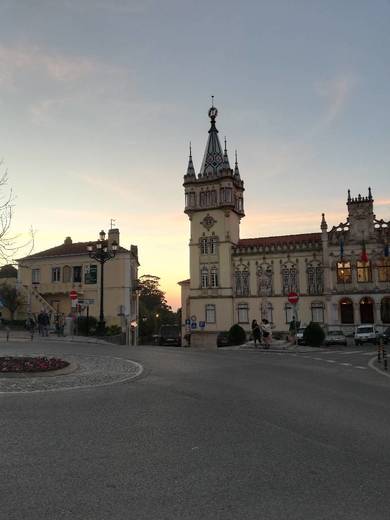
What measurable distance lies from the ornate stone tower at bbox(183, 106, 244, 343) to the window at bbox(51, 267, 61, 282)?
15286mm

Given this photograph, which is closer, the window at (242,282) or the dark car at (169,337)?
the dark car at (169,337)

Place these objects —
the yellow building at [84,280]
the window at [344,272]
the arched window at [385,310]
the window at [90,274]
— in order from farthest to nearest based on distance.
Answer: the window at [344,272] → the yellow building at [84,280] → the window at [90,274] → the arched window at [385,310]

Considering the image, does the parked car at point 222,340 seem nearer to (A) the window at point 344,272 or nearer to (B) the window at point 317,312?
(B) the window at point 317,312

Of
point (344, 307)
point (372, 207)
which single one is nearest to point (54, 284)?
point (344, 307)

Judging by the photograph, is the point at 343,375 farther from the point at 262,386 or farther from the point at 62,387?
the point at 62,387

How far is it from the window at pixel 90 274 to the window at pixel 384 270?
29.4 m

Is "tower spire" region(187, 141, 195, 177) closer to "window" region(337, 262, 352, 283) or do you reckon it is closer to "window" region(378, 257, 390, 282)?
"window" region(337, 262, 352, 283)

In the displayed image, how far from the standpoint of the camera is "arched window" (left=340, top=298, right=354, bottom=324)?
1877 inches

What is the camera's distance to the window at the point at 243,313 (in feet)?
172

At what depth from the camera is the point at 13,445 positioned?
591 centimetres

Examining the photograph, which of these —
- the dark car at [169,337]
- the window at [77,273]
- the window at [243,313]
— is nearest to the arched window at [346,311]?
the window at [243,313]

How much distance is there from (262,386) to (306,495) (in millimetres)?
6917

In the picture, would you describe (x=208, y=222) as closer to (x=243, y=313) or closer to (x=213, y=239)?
(x=213, y=239)

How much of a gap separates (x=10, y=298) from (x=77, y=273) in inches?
309
